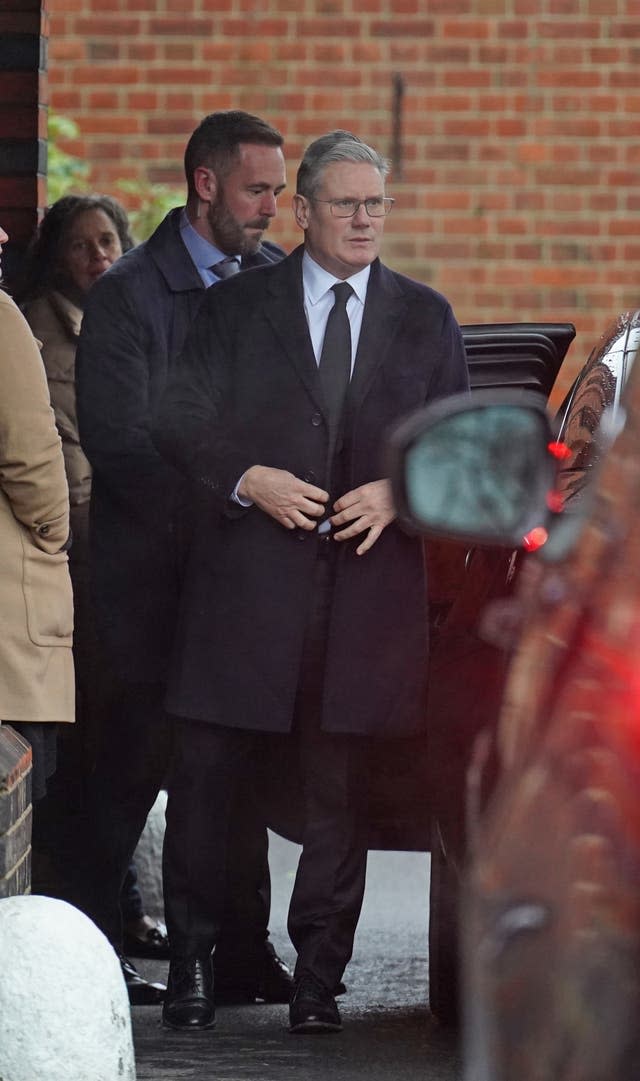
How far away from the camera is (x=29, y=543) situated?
519 cm

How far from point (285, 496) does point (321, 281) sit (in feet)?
1.89

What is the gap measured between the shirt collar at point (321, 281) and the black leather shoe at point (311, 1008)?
158 cm

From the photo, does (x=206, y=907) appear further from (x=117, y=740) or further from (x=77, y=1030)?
(x=77, y=1030)

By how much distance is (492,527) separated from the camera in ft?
9.09

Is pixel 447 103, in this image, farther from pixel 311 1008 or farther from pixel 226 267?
pixel 311 1008

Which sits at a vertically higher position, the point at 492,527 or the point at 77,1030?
the point at 492,527

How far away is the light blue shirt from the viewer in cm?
612

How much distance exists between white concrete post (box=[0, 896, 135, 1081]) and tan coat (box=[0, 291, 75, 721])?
0.76 m

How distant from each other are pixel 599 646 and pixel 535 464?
600 mm

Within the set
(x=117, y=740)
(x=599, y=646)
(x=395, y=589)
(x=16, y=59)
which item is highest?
(x=16, y=59)

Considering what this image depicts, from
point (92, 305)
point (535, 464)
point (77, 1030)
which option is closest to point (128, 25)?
point (92, 305)

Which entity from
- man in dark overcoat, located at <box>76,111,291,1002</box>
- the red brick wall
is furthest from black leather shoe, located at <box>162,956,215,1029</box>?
the red brick wall

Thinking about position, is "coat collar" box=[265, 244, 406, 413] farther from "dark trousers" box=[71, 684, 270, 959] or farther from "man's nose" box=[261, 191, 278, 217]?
"dark trousers" box=[71, 684, 270, 959]

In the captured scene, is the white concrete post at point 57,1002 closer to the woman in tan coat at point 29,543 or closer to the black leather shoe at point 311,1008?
the woman in tan coat at point 29,543
